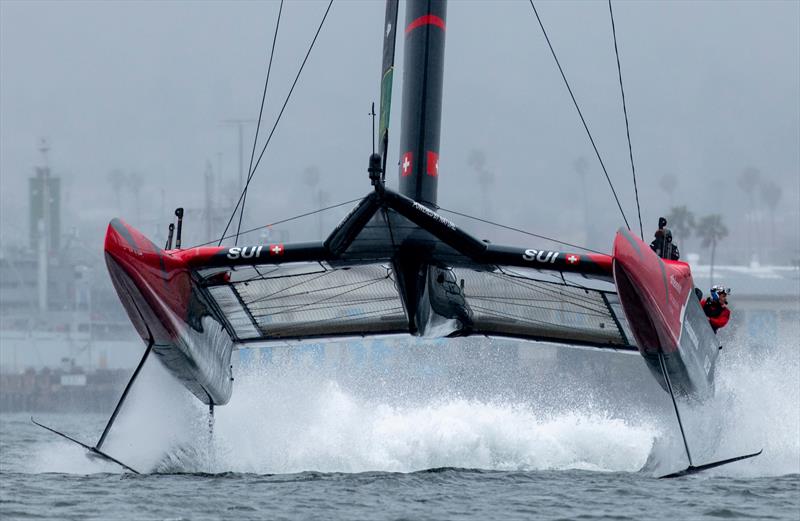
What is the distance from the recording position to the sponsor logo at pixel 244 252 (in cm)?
844

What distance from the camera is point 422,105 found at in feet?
29.0

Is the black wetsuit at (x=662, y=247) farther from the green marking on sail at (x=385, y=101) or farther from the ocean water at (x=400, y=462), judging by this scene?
the green marking on sail at (x=385, y=101)

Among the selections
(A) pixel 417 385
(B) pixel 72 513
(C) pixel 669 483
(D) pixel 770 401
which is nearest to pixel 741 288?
(A) pixel 417 385

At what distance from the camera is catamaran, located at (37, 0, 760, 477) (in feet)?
26.8

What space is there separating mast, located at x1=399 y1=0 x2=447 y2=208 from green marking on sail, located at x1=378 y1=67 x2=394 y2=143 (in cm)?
46

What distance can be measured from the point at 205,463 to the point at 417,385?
21.5 meters

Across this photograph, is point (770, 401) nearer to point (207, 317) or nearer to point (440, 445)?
point (440, 445)

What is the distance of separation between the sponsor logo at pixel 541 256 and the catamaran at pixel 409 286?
13 millimetres

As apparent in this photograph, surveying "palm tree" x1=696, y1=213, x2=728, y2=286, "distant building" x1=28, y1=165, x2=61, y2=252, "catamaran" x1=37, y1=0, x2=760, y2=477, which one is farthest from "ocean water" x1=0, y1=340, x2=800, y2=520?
"distant building" x1=28, y1=165, x2=61, y2=252

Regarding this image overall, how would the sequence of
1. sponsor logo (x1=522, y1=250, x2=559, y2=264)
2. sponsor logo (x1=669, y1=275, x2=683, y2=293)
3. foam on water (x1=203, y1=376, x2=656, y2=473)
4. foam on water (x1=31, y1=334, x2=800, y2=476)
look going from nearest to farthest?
sponsor logo (x1=522, y1=250, x2=559, y2=264) < sponsor logo (x1=669, y1=275, x2=683, y2=293) < foam on water (x1=31, y1=334, x2=800, y2=476) < foam on water (x1=203, y1=376, x2=656, y2=473)

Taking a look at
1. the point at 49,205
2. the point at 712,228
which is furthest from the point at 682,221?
the point at 49,205

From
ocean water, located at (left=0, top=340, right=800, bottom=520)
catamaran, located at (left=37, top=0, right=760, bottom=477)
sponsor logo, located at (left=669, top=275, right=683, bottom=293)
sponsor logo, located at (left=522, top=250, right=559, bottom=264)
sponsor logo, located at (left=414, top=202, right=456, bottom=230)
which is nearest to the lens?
ocean water, located at (left=0, top=340, right=800, bottom=520)

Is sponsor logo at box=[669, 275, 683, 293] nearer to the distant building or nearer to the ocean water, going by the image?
the ocean water

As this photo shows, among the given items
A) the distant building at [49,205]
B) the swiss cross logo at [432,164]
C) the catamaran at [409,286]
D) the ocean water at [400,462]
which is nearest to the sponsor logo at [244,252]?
the catamaran at [409,286]
